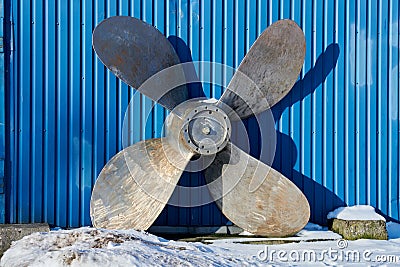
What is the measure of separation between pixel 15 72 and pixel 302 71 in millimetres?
2883

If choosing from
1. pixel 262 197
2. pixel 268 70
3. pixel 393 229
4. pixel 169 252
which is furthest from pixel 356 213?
pixel 169 252

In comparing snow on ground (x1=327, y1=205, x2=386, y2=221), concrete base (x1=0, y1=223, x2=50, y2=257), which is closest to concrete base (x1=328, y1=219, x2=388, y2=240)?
snow on ground (x1=327, y1=205, x2=386, y2=221)

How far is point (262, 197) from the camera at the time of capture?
626 cm

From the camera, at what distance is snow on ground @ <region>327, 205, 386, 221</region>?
258 inches

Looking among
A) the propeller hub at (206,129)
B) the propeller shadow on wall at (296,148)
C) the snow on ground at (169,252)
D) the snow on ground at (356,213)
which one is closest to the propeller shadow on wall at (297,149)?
the propeller shadow on wall at (296,148)

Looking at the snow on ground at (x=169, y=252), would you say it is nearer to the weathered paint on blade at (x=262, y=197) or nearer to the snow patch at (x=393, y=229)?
the weathered paint on blade at (x=262, y=197)

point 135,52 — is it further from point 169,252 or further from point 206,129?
point 169,252

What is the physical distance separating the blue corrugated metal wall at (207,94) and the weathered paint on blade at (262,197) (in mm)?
600

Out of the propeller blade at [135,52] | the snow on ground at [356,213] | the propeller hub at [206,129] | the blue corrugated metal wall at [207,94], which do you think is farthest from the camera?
the blue corrugated metal wall at [207,94]

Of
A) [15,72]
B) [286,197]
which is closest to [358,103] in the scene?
[286,197]

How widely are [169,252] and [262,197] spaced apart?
4.55ft

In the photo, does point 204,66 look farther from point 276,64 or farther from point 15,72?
point 15,72

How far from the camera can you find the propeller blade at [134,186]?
6.09 m

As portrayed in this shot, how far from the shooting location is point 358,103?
7.07 meters
